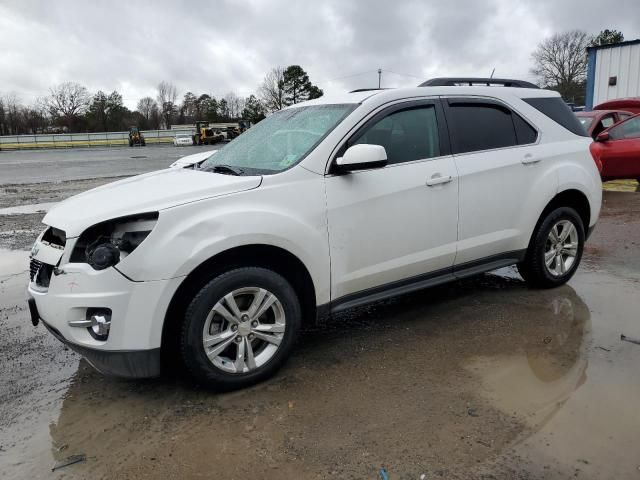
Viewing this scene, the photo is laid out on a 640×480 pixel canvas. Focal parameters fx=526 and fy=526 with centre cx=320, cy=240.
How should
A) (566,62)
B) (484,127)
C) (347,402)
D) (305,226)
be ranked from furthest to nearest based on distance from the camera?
(566,62)
(484,127)
(305,226)
(347,402)

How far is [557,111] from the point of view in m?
4.81

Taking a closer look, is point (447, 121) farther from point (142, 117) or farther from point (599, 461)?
point (142, 117)

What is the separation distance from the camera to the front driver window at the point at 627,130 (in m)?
10.5

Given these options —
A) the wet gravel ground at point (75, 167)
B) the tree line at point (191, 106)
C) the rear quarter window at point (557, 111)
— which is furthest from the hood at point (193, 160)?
the tree line at point (191, 106)

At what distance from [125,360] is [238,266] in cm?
82

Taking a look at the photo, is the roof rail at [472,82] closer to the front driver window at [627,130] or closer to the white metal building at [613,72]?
the front driver window at [627,130]

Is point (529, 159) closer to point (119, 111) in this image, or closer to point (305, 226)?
point (305, 226)

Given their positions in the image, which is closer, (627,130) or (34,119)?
(627,130)

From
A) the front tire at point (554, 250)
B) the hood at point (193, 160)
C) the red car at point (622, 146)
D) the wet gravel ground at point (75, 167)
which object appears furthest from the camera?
the wet gravel ground at point (75, 167)

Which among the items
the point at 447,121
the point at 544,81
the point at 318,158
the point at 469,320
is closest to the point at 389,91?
the point at 447,121

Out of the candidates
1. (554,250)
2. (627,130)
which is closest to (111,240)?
(554,250)

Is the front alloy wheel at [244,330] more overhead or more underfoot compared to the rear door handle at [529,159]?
more underfoot

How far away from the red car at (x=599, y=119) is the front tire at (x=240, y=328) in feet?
32.2

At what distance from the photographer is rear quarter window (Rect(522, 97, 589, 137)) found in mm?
4711
